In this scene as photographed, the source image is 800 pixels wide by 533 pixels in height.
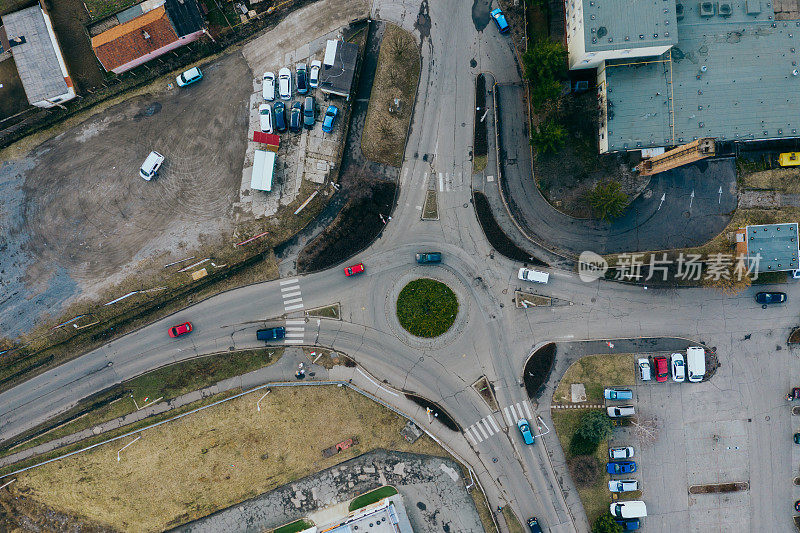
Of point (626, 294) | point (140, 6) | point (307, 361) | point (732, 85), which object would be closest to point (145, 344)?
point (307, 361)

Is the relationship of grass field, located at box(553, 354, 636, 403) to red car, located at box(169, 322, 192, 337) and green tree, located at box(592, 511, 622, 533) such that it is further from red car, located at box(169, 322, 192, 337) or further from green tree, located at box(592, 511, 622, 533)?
red car, located at box(169, 322, 192, 337)

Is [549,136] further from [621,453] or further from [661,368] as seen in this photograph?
[621,453]

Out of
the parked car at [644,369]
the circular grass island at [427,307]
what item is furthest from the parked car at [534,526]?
the circular grass island at [427,307]

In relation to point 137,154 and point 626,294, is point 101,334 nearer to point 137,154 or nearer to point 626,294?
point 137,154

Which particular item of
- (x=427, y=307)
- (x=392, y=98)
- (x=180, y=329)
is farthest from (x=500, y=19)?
(x=180, y=329)

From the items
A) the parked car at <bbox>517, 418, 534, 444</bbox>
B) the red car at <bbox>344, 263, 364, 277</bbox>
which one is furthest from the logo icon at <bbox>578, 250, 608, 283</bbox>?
the red car at <bbox>344, 263, 364, 277</bbox>

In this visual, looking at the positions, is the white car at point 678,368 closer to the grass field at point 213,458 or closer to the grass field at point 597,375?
the grass field at point 597,375
